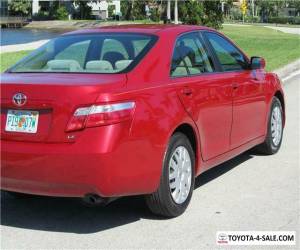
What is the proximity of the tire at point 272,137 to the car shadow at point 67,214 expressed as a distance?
7.69 feet

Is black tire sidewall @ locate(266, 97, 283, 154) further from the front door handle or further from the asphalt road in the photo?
the front door handle

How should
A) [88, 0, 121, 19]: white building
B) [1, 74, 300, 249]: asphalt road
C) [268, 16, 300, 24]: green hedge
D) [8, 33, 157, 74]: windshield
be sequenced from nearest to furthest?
[1, 74, 300, 249]: asphalt road → [8, 33, 157, 74]: windshield → [268, 16, 300, 24]: green hedge → [88, 0, 121, 19]: white building

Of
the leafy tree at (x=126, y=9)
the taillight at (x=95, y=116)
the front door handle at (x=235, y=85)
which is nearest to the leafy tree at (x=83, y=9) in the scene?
the leafy tree at (x=126, y=9)

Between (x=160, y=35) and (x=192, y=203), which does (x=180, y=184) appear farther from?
(x=160, y=35)

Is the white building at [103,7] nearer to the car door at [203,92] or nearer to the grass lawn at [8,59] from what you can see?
the grass lawn at [8,59]

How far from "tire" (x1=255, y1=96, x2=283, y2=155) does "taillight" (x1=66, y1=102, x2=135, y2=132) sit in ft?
10.8

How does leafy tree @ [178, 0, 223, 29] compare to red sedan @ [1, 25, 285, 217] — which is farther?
leafy tree @ [178, 0, 223, 29]

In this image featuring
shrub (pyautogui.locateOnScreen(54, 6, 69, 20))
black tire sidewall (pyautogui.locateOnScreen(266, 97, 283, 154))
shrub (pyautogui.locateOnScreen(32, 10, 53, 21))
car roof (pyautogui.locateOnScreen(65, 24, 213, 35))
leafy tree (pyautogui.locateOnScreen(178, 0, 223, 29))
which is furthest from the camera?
shrub (pyautogui.locateOnScreen(32, 10, 53, 21))

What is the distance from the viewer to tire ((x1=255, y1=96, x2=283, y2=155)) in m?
7.36

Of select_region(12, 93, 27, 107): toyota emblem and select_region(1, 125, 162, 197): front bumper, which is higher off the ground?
select_region(12, 93, 27, 107): toyota emblem

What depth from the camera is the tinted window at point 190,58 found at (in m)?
5.44

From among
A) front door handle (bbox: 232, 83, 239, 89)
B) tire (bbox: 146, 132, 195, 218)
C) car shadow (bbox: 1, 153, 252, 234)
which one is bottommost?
car shadow (bbox: 1, 153, 252, 234)

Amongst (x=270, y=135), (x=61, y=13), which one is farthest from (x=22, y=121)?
(x=61, y=13)

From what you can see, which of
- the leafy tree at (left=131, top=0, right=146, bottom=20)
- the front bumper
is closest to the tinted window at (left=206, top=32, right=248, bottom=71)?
the front bumper
